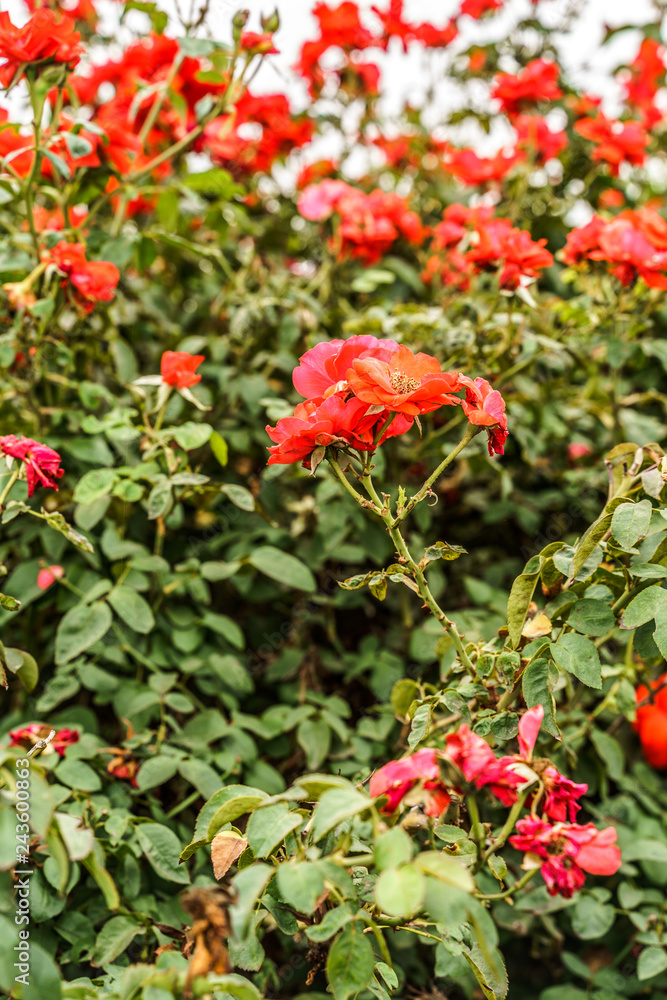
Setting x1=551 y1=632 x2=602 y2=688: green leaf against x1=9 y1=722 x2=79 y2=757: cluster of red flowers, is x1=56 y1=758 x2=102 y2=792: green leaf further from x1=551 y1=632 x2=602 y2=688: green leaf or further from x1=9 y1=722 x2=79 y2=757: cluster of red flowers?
x1=551 y1=632 x2=602 y2=688: green leaf

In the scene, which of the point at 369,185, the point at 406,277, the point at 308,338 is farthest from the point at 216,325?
the point at 369,185

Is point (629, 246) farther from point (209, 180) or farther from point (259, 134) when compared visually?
point (259, 134)

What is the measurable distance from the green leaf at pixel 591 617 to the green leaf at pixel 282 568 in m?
0.51

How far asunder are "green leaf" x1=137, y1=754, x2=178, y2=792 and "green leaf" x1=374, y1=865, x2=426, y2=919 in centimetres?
61

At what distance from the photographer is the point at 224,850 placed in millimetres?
772

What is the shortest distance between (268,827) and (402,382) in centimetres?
47

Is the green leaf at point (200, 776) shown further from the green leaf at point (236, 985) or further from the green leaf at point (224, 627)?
the green leaf at point (236, 985)

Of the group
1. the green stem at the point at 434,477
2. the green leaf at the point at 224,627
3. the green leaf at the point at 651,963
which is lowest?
the green leaf at the point at 651,963

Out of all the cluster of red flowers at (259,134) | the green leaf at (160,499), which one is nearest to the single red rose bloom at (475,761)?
the green leaf at (160,499)

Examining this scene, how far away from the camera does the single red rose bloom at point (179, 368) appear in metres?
1.20

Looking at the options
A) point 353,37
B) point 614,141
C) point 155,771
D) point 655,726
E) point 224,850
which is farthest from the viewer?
point 353,37

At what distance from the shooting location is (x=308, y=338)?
5.16 feet

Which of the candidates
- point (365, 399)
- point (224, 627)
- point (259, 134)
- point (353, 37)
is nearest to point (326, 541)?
point (224, 627)

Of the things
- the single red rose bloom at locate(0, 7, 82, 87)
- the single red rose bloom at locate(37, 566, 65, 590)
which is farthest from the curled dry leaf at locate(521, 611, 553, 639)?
the single red rose bloom at locate(0, 7, 82, 87)
